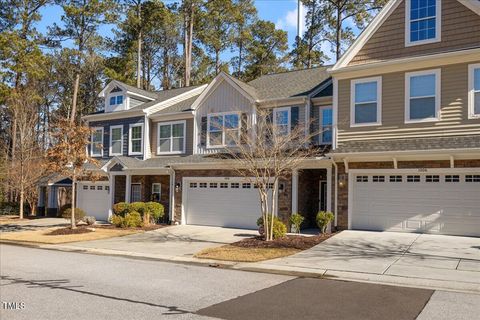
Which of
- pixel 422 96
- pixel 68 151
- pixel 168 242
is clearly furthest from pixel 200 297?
pixel 68 151

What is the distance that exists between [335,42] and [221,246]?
2618 centimetres

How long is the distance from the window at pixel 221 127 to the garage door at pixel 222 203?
2.01 meters

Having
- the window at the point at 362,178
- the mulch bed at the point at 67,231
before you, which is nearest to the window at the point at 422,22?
the window at the point at 362,178

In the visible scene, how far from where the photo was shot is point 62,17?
116ft

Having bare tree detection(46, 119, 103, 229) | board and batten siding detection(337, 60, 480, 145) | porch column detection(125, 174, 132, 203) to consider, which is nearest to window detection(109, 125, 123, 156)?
porch column detection(125, 174, 132, 203)

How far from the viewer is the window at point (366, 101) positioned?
55.1 ft

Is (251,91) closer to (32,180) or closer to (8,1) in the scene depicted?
(32,180)

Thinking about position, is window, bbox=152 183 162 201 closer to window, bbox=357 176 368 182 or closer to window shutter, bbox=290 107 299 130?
window shutter, bbox=290 107 299 130

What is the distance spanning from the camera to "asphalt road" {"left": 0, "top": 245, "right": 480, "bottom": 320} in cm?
698

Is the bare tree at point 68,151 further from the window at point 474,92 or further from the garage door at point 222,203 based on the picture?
the window at point 474,92

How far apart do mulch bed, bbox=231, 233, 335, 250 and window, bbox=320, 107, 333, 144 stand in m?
5.18

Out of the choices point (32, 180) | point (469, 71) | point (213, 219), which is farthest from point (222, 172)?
point (32, 180)

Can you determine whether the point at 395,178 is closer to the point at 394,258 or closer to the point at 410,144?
the point at 410,144

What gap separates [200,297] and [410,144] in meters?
10.5
